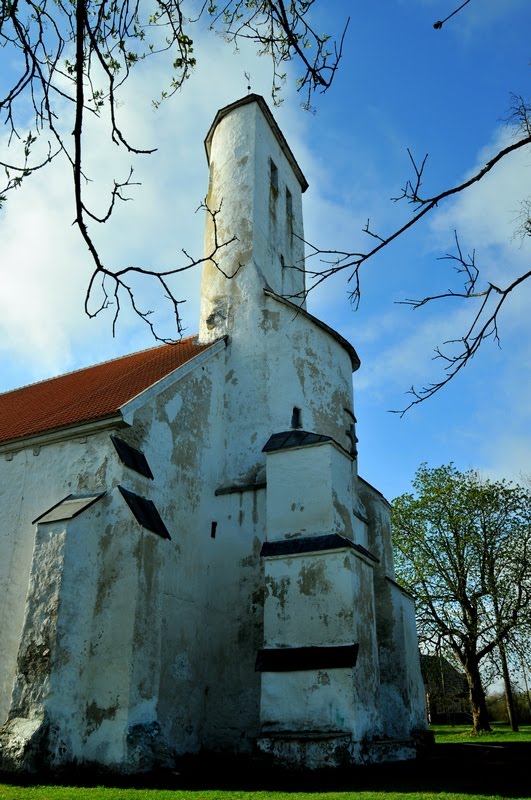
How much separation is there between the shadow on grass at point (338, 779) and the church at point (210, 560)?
0.20 meters

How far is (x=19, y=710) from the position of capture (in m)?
8.91

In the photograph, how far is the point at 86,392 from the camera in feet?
47.5

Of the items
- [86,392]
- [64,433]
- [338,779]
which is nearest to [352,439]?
[86,392]

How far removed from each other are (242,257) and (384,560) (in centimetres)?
841

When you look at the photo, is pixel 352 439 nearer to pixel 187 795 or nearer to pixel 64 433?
pixel 64 433

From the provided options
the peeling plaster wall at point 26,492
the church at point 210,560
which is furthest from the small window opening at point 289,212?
the peeling plaster wall at point 26,492

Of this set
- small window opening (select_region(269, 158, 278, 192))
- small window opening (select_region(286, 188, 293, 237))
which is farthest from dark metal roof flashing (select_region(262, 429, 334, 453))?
small window opening (select_region(269, 158, 278, 192))

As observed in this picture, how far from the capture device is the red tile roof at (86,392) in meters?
12.2

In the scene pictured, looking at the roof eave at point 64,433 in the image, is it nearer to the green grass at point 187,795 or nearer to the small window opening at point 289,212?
the green grass at point 187,795

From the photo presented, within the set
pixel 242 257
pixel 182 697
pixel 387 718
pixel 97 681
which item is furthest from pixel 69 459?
pixel 387 718

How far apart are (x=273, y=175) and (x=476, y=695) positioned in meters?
20.1

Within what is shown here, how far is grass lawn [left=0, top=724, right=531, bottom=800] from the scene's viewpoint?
6988 millimetres

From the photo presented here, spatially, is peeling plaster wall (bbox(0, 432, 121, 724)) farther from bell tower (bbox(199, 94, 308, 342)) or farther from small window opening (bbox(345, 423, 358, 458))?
small window opening (bbox(345, 423, 358, 458))

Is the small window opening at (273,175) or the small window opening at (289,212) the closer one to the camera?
the small window opening at (273,175)
